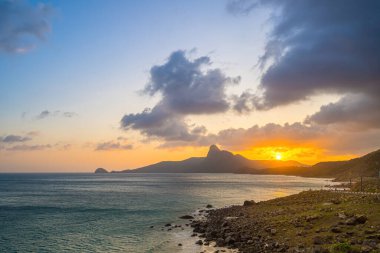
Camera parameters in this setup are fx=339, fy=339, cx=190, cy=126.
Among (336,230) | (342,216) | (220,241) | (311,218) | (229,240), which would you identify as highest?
(342,216)

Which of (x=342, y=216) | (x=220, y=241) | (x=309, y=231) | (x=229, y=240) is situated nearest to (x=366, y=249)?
(x=309, y=231)

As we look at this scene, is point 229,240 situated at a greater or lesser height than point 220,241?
greater

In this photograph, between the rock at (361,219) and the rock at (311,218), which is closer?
the rock at (361,219)

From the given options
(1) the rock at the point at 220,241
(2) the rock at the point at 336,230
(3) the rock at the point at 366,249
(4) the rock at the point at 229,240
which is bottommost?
(1) the rock at the point at 220,241

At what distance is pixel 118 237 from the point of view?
5803cm

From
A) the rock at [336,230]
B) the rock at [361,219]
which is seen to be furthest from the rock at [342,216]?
the rock at [336,230]

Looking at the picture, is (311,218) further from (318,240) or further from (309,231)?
(318,240)

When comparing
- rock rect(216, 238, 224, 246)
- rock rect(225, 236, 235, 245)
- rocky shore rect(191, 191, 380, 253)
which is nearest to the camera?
rocky shore rect(191, 191, 380, 253)

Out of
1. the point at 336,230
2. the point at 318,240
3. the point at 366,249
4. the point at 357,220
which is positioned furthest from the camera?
the point at 357,220

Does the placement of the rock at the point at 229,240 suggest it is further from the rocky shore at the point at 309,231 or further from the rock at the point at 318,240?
the rock at the point at 318,240

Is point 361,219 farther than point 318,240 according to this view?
Yes

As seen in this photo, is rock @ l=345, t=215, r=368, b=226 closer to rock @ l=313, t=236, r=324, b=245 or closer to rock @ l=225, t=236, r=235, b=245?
rock @ l=313, t=236, r=324, b=245

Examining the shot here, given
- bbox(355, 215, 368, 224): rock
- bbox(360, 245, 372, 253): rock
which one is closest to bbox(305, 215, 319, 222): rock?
bbox(355, 215, 368, 224): rock

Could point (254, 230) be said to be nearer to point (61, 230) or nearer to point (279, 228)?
point (279, 228)
